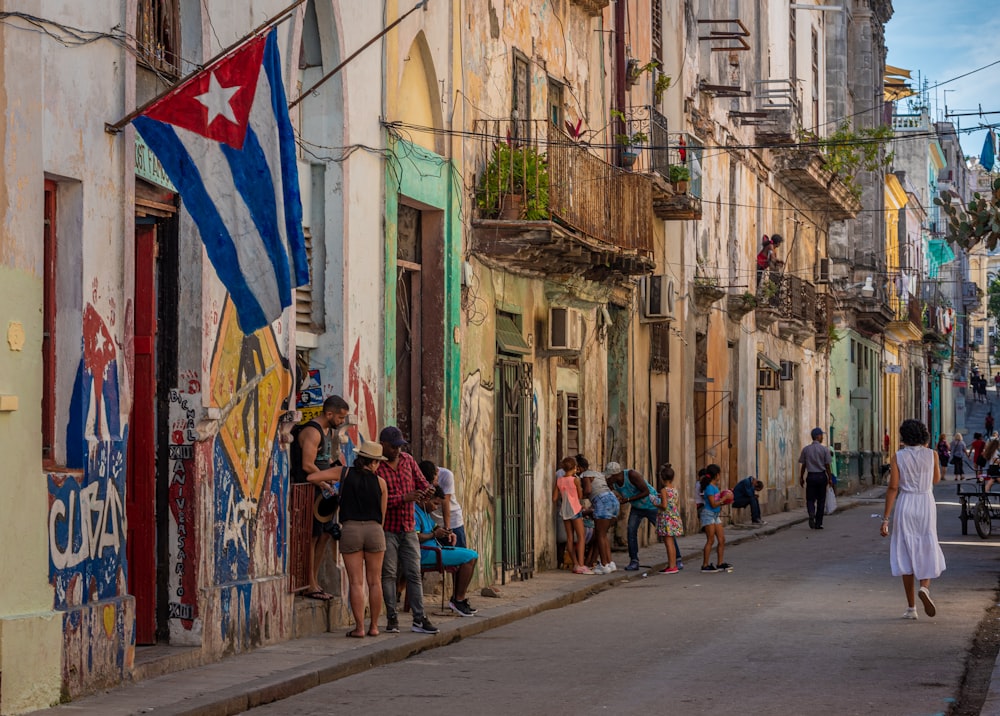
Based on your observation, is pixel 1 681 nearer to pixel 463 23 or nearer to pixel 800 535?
pixel 463 23

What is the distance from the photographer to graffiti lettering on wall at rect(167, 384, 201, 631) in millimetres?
12156

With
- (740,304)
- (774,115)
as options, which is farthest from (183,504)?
(774,115)

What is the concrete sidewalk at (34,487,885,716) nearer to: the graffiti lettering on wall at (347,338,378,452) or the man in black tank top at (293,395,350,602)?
the man in black tank top at (293,395,350,602)

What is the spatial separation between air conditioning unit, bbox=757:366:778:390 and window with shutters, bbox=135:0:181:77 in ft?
82.7

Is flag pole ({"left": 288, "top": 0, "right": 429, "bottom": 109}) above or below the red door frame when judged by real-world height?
above

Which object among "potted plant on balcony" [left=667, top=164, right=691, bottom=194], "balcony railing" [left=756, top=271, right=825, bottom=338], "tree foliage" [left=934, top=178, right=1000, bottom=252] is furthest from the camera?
"balcony railing" [left=756, top=271, right=825, bottom=338]

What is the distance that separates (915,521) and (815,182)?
26.5 m

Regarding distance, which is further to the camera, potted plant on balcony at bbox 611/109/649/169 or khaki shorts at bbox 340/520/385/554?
potted plant on balcony at bbox 611/109/649/169

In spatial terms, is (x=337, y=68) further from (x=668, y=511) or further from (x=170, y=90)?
(x=668, y=511)

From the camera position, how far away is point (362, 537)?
13500 mm

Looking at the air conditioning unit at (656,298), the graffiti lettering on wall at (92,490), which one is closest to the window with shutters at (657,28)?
the air conditioning unit at (656,298)

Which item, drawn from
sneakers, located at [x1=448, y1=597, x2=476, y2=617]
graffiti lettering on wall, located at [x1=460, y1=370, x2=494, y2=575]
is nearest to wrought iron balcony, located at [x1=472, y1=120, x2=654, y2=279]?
graffiti lettering on wall, located at [x1=460, y1=370, x2=494, y2=575]

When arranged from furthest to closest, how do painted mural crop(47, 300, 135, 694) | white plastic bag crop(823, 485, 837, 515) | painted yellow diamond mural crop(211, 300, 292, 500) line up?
white plastic bag crop(823, 485, 837, 515) < painted yellow diamond mural crop(211, 300, 292, 500) < painted mural crop(47, 300, 135, 694)

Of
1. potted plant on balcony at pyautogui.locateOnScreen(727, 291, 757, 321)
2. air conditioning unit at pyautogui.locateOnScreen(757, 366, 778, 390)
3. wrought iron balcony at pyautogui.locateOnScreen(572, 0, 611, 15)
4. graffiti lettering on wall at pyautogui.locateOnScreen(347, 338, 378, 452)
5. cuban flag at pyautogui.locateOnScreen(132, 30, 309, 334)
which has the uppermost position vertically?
wrought iron balcony at pyautogui.locateOnScreen(572, 0, 611, 15)
